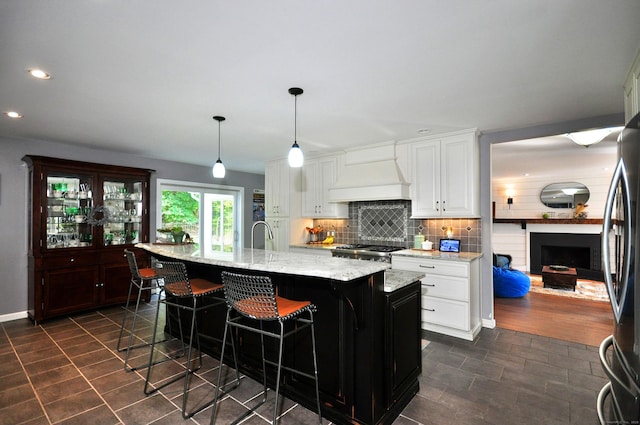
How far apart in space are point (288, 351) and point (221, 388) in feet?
2.21

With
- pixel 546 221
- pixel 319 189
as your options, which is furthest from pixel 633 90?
pixel 546 221

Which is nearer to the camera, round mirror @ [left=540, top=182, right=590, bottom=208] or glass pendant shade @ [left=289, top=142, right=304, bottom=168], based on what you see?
glass pendant shade @ [left=289, top=142, right=304, bottom=168]

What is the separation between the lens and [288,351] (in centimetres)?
233

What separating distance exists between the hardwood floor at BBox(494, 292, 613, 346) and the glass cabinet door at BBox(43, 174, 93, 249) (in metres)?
5.83

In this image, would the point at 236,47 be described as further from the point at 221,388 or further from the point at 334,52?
the point at 221,388

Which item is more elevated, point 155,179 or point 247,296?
point 155,179

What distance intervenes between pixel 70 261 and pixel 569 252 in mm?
9750

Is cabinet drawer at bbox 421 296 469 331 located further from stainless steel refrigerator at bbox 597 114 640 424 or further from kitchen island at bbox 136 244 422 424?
stainless steel refrigerator at bbox 597 114 640 424

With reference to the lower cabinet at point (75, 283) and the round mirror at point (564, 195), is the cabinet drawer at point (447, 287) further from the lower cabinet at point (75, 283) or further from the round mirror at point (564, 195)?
the round mirror at point (564, 195)

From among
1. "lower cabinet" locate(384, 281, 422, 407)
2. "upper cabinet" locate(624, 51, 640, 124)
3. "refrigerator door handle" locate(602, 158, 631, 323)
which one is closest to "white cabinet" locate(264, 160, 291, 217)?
"lower cabinet" locate(384, 281, 422, 407)

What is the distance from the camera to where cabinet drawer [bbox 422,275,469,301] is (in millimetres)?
3479

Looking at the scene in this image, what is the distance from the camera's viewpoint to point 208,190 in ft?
21.6

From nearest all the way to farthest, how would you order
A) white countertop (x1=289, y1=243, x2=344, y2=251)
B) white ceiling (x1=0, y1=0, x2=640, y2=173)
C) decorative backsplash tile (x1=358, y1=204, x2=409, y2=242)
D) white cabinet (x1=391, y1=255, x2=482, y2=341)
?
white ceiling (x1=0, y1=0, x2=640, y2=173)
white cabinet (x1=391, y1=255, x2=482, y2=341)
decorative backsplash tile (x1=358, y1=204, x2=409, y2=242)
white countertop (x1=289, y1=243, x2=344, y2=251)

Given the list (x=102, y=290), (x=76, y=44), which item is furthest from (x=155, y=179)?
(x=76, y=44)
